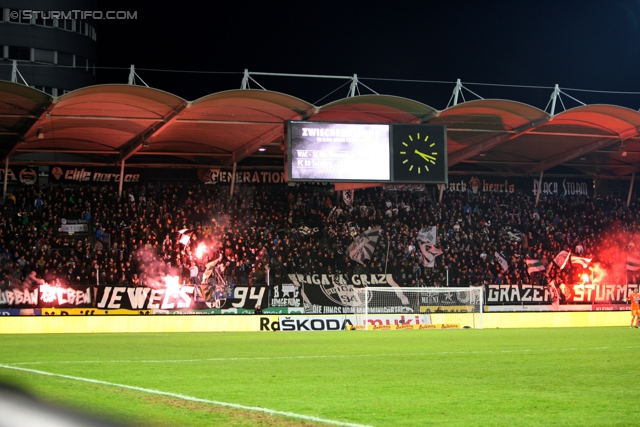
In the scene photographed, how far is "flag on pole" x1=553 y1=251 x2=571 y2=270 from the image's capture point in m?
42.9

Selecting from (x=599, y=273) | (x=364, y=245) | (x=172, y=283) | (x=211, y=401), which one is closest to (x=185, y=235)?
(x=172, y=283)

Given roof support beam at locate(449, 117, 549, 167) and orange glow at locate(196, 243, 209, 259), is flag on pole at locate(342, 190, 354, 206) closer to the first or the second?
roof support beam at locate(449, 117, 549, 167)

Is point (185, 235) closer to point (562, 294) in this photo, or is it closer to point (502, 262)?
point (502, 262)

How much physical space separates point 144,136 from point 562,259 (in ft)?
73.4

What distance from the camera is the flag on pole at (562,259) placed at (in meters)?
42.9

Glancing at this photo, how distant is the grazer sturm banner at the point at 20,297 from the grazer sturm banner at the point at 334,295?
1102 cm

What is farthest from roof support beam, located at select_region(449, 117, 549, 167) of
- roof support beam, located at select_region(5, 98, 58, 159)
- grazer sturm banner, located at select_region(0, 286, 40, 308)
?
grazer sturm banner, located at select_region(0, 286, 40, 308)

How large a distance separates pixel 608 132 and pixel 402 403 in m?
34.6

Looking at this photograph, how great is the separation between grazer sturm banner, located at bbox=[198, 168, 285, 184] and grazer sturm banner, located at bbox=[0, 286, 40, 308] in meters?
13.0

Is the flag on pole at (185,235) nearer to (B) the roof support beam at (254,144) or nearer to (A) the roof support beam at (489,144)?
(B) the roof support beam at (254,144)

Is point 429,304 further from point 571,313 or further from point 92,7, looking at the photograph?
point 92,7

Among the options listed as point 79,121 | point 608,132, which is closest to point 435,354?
point 79,121

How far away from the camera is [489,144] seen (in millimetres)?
40094

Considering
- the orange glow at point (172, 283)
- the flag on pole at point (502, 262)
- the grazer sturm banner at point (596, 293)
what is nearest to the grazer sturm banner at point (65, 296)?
the orange glow at point (172, 283)
